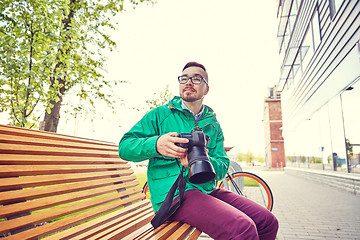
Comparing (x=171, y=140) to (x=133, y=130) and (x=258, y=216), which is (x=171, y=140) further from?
(x=258, y=216)

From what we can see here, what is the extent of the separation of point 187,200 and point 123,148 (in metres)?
0.59

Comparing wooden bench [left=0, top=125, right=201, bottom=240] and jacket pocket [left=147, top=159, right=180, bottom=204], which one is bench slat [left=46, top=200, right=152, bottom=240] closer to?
wooden bench [left=0, top=125, right=201, bottom=240]

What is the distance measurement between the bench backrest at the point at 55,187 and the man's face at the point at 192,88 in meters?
1.11

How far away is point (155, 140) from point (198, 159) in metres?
0.35

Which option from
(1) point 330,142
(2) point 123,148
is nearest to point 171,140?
(2) point 123,148

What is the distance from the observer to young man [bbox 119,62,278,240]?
1537 millimetres

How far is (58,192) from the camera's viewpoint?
6.05 feet

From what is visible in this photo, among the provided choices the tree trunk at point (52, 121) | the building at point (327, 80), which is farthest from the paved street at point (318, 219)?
the tree trunk at point (52, 121)

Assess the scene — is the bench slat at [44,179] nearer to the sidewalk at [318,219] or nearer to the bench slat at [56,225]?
the bench slat at [56,225]

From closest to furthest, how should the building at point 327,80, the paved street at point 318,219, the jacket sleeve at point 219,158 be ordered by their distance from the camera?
the jacket sleeve at point 219,158
the paved street at point 318,219
the building at point 327,80

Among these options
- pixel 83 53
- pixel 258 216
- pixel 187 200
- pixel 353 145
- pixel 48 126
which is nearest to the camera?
pixel 187 200

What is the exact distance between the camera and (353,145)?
27.2 feet

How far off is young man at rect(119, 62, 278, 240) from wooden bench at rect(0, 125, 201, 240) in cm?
19

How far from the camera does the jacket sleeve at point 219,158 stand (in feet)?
6.55
